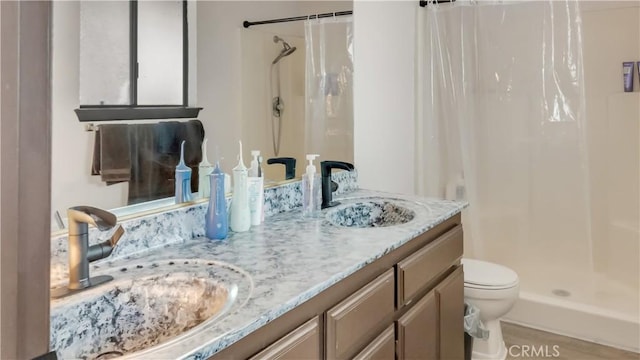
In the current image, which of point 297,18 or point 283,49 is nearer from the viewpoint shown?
point 283,49

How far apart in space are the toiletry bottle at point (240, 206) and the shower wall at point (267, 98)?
26cm

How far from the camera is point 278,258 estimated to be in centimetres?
123

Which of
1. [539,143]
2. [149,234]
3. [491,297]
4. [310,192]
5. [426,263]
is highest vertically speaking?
[539,143]

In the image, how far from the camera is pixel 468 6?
9.37 feet

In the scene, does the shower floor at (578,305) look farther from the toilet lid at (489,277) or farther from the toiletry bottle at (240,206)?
the toiletry bottle at (240,206)

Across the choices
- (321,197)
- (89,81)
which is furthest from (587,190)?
(89,81)

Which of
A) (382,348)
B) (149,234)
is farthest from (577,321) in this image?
(149,234)

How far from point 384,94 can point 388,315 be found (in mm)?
1484

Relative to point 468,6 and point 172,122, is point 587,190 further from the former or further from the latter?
point 172,122

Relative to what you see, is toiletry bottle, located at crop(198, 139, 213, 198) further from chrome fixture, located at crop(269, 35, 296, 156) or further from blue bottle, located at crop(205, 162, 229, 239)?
chrome fixture, located at crop(269, 35, 296, 156)

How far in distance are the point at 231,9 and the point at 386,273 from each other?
44.3 inches

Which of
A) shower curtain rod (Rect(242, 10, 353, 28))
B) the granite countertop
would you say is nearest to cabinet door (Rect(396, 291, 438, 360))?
the granite countertop

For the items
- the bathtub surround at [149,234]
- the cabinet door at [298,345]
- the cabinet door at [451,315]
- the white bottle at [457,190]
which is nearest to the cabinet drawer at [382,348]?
the cabinet door at [298,345]

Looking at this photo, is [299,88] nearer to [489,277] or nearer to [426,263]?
[426,263]
